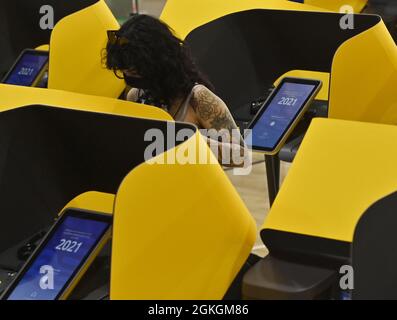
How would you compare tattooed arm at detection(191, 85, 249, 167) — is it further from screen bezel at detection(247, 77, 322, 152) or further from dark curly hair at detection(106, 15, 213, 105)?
screen bezel at detection(247, 77, 322, 152)

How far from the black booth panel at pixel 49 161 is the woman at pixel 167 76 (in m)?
0.40

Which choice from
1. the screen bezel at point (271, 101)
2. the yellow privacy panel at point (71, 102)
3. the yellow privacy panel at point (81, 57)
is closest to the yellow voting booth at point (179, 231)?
the yellow privacy panel at point (71, 102)

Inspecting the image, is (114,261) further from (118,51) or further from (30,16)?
(30,16)

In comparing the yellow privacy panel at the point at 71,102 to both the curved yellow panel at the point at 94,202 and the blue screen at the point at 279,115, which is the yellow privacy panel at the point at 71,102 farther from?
the blue screen at the point at 279,115

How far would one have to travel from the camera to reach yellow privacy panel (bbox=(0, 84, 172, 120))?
235cm

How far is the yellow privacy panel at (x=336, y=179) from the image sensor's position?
6.00ft

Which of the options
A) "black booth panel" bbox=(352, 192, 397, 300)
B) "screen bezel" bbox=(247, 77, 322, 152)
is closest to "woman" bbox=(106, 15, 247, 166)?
"screen bezel" bbox=(247, 77, 322, 152)

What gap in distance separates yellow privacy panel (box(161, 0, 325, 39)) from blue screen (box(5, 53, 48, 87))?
63cm

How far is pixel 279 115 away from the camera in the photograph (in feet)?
10.3

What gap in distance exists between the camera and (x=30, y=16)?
4516mm

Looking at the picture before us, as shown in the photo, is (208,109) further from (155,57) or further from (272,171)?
(272,171)

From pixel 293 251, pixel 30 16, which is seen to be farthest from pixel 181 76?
pixel 30 16
